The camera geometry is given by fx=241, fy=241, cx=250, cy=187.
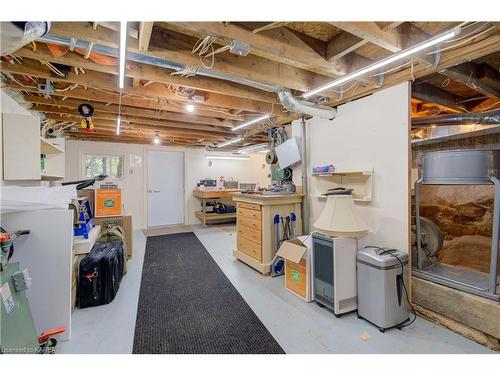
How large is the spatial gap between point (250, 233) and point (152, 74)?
7.65ft

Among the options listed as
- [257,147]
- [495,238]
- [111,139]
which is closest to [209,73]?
[495,238]

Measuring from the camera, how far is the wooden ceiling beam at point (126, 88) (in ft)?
7.42

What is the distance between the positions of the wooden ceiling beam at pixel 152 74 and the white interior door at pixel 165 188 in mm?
4439

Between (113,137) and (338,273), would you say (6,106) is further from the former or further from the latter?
(338,273)

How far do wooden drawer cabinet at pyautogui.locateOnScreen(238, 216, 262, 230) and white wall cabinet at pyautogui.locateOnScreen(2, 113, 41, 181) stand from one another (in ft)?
8.16

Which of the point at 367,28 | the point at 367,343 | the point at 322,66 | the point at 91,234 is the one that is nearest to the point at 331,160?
the point at 322,66

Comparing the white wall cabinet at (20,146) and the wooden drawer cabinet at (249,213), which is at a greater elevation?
the white wall cabinet at (20,146)

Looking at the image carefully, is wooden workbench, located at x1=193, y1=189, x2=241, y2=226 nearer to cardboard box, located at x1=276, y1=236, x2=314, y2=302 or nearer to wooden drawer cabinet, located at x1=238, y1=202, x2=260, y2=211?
wooden drawer cabinet, located at x1=238, y1=202, x2=260, y2=211

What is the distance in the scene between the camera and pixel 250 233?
11.5 feet

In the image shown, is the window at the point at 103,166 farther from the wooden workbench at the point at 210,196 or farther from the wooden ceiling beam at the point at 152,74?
the wooden ceiling beam at the point at 152,74

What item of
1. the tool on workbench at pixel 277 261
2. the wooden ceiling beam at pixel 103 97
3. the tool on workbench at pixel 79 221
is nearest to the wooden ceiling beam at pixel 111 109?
the wooden ceiling beam at pixel 103 97

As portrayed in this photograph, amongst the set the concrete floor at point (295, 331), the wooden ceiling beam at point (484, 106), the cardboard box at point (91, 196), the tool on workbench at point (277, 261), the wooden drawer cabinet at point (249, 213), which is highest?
the wooden ceiling beam at point (484, 106)

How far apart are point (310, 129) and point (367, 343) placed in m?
2.66

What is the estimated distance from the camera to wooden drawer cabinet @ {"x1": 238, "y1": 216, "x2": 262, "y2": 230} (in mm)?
3324
